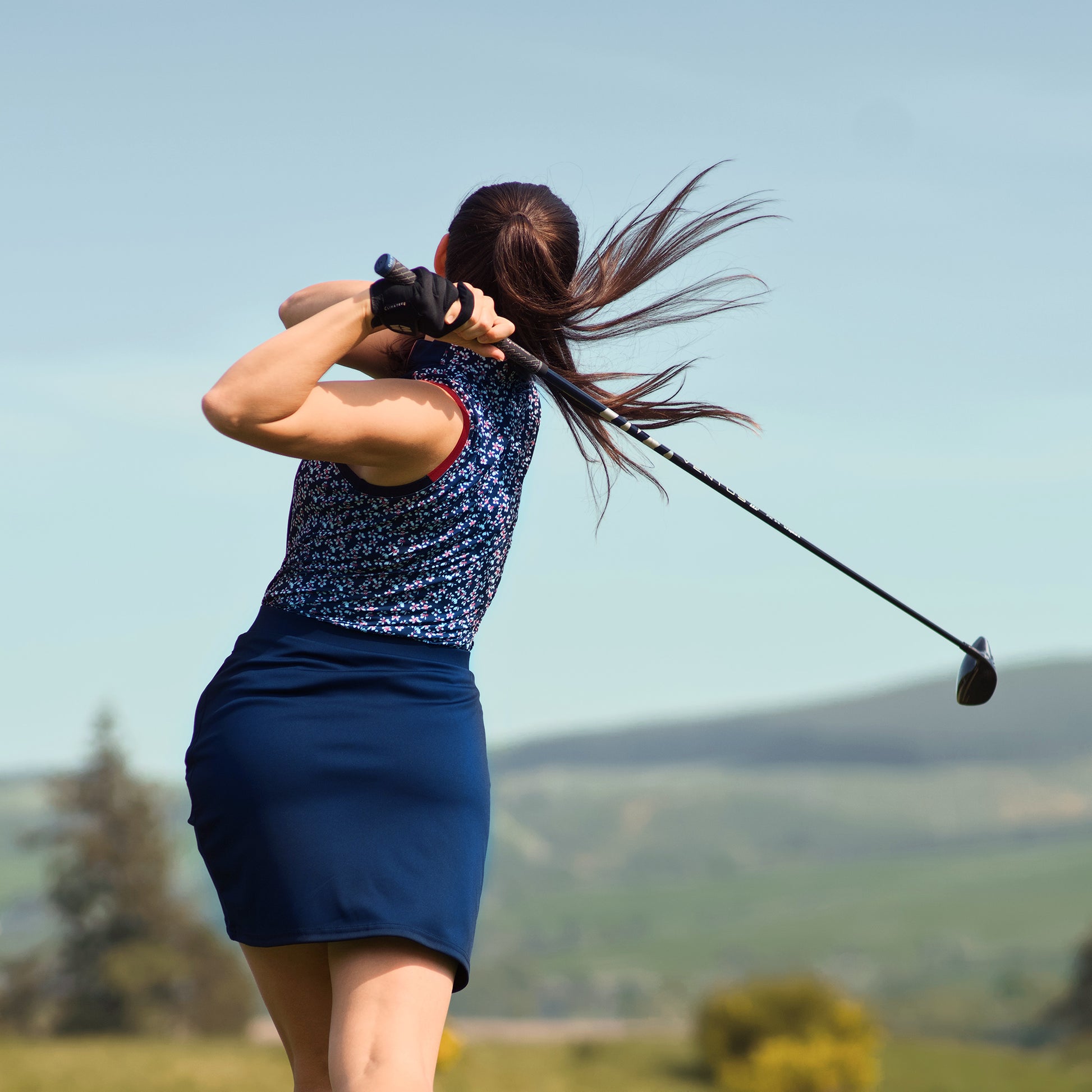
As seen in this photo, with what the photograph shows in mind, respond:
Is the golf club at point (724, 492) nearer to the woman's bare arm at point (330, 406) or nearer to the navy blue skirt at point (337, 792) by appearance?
the woman's bare arm at point (330, 406)

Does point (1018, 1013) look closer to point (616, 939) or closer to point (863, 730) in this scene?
point (616, 939)

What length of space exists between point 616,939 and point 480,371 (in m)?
37.7

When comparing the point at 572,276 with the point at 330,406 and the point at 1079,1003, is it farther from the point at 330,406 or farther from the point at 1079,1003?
the point at 1079,1003

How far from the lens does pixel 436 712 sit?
2373 mm

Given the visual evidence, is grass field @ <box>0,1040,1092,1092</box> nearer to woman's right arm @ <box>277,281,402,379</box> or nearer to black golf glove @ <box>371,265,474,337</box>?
woman's right arm @ <box>277,281,402,379</box>

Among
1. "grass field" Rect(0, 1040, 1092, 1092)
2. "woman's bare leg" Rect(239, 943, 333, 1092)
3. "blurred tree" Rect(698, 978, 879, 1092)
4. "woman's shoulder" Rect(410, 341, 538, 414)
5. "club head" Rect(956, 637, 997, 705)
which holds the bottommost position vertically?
"grass field" Rect(0, 1040, 1092, 1092)

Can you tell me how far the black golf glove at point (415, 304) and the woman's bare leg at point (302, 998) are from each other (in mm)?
1092

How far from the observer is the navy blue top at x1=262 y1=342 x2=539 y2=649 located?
2.35 metres

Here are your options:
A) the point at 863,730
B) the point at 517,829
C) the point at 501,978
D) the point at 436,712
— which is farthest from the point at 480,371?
the point at 863,730

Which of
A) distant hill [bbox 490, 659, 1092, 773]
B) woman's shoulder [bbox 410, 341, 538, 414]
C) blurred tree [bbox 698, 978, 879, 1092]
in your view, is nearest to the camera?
woman's shoulder [bbox 410, 341, 538, 414]

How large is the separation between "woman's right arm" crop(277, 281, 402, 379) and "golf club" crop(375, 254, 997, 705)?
25cm

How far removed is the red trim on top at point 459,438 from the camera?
92.1 inches

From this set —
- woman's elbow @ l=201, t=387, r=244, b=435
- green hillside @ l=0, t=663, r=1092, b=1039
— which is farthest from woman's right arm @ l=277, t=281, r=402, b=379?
green hillside @ l=0, t=663, r=1092, b=1039

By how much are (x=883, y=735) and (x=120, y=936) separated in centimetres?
3799
